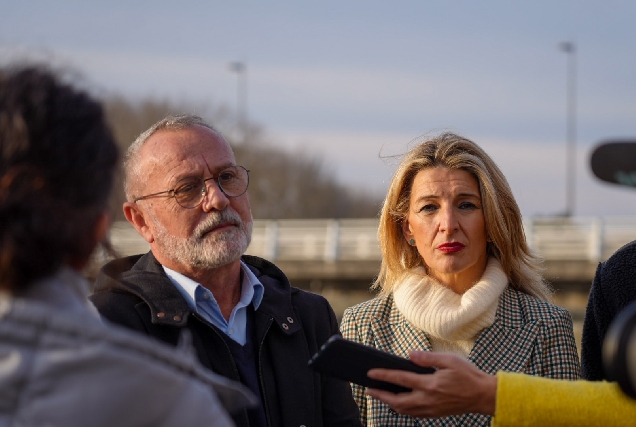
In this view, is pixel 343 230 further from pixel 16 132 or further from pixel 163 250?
pixel 16 132

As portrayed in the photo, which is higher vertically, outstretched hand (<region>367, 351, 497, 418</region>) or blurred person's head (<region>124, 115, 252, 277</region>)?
blurred person's head (<region>124, 115, 252, 277</region>)

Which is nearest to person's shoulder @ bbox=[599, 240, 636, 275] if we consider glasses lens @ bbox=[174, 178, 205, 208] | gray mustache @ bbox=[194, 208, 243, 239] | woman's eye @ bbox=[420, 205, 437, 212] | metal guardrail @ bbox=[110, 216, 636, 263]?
woman's eye @ bbox=[420, 205, 437, 212]

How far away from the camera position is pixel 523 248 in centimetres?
434

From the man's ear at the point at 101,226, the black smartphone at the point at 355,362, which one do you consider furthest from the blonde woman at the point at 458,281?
the man's ear at the point at 101,226

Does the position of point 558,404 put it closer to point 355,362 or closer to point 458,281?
point 355,362

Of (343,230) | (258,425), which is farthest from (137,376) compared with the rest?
(343,230)

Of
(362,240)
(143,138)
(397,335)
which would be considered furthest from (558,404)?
(362,240)

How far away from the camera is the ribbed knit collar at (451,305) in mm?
4016

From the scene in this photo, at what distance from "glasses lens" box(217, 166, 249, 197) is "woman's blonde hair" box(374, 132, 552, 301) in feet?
3.27

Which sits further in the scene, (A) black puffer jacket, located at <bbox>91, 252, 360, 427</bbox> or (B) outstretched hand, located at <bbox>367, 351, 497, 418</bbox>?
(A) black puffer jacket, located at <bbox>91, 252, 360, 427</bbox>

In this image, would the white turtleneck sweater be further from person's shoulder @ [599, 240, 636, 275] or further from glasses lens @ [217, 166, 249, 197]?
glasses lens @ [217, 166, 249, 197]

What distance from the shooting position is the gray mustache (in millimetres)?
3561

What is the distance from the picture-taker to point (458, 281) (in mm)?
4246

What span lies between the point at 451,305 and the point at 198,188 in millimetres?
1348
